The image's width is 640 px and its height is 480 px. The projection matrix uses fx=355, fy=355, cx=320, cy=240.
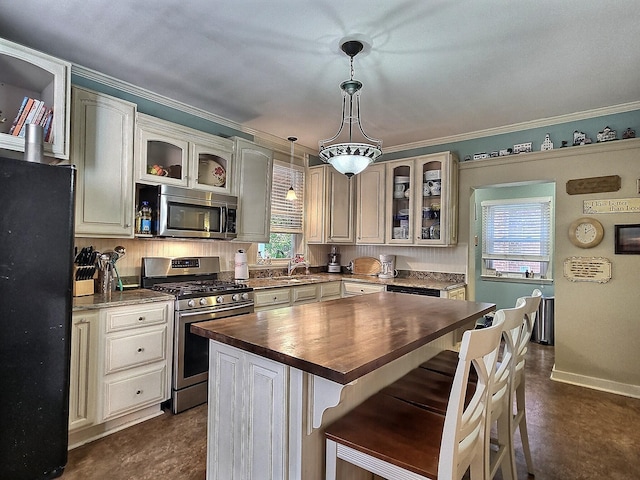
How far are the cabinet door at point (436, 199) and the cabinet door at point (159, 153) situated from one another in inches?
100

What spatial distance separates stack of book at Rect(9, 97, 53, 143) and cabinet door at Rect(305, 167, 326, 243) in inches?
116

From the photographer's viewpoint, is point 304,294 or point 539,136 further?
point 304,294

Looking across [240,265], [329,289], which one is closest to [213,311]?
[240,265]

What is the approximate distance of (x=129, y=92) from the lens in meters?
3.00

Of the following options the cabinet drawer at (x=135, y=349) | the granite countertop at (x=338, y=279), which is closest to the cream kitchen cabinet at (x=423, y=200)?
the granite countertop at (x=338, y=279)

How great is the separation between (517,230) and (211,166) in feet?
14.9

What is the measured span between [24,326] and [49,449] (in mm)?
700

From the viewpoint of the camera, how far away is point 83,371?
2.26 m

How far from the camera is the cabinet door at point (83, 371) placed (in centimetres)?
222

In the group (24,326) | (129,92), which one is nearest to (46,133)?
(129,92)

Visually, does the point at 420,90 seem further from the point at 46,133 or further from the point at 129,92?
the point at 46,133

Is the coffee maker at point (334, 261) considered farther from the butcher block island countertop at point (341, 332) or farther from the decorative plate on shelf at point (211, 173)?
the butcher block island countertop at point (341, 332)

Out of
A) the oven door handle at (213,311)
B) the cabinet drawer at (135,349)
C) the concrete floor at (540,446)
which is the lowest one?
the concrete floor at (540,446)

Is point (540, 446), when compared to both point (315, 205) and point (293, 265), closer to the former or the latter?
point (293, 265)
